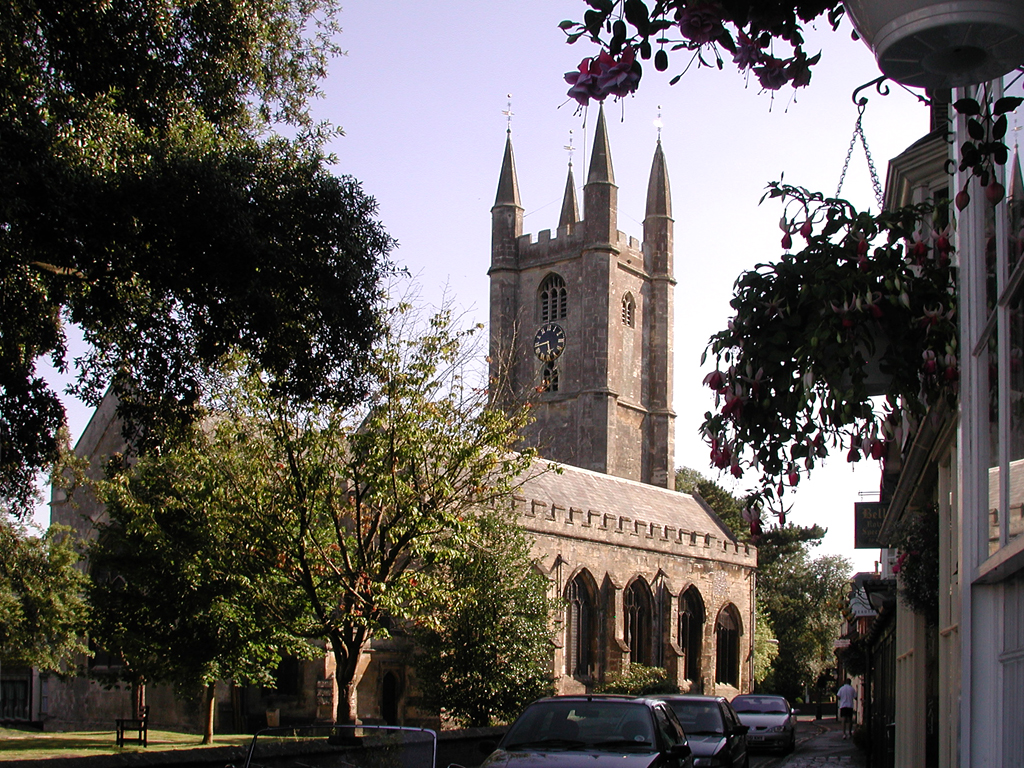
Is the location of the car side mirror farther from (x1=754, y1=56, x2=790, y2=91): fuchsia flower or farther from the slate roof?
the slate roof

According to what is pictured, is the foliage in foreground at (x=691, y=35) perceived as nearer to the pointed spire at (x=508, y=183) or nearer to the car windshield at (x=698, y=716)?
the car windshield at (x=698, y=716)

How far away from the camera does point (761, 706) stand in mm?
26891

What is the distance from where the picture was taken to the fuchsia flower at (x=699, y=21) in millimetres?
3156

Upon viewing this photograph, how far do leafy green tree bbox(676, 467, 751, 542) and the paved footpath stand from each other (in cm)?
3070

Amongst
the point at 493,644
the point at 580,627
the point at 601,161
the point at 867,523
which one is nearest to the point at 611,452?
the point at 601,161

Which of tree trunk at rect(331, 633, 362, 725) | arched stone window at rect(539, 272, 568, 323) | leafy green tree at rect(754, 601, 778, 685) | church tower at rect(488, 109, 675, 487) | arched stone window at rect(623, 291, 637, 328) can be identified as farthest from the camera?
arched stone window at rect(539, 272, 568, 323)

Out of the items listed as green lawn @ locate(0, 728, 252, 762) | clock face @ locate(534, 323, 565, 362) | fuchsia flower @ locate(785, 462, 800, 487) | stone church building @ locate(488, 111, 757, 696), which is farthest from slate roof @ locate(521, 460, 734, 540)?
fuchsia flower @ locate(785, 462, 800, 487)

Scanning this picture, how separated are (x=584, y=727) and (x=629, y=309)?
52005 mm

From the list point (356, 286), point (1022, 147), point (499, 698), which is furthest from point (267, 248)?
point (499, 698)

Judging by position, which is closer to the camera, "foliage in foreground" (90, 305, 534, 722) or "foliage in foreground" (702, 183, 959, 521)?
"foliage in foreground" (702, 183, 959, 521)

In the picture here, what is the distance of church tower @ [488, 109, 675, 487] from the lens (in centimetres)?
5638

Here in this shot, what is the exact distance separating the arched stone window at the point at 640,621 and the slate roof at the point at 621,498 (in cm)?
300

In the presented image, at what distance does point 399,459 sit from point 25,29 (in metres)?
8.85

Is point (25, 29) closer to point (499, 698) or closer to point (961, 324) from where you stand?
point (961, 324)
